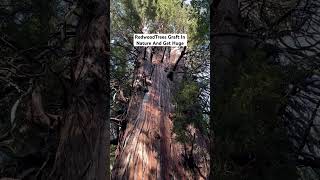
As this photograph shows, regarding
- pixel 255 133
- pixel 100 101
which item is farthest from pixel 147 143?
pixel 255 133

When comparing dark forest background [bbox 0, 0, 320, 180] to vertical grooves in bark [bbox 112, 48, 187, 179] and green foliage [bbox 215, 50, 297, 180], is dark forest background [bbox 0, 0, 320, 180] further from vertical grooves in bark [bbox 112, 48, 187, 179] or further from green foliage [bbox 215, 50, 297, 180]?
vertical grooves in bark [bbox 112, 48, 187, 179]

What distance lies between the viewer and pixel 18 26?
8.84ft

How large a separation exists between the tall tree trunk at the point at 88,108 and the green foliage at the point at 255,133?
74cm

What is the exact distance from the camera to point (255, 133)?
1.99 m

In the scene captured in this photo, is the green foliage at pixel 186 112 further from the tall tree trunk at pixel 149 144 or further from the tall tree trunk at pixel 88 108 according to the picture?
the tall tree trunk at pixel 88 108

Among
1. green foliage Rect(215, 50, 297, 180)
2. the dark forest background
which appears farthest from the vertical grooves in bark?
green foliage Rect(215, 50, 297, 180)

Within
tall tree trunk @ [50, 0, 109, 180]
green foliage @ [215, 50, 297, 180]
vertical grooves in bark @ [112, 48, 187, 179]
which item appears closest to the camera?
green foliage @ [215, 50, 297, 180]

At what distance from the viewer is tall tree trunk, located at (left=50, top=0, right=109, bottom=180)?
7.20 feet

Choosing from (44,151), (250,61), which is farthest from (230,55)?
(44,151)

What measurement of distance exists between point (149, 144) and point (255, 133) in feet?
7.79

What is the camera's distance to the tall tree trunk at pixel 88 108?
7.20 feet

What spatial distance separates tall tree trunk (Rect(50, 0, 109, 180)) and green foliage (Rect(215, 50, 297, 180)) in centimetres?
Result: 74

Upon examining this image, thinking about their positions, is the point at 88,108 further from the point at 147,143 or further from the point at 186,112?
the point at 186,112

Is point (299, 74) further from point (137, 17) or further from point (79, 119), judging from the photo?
point (137, 17)
